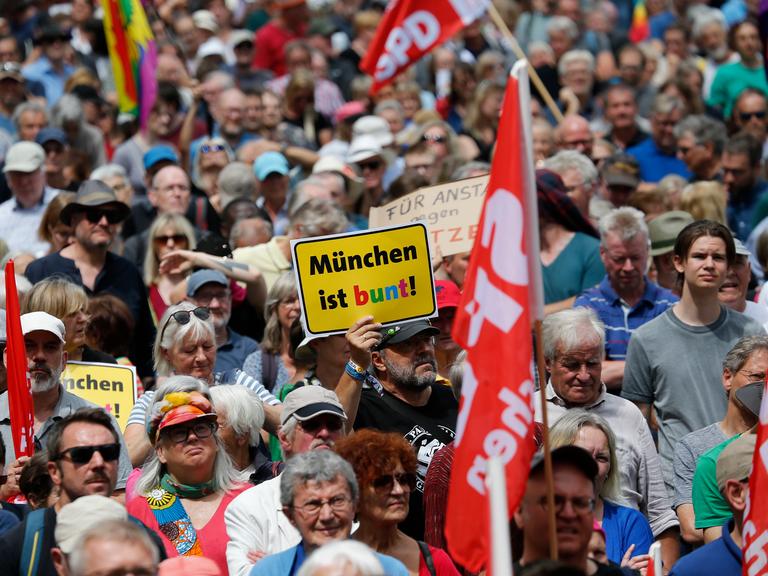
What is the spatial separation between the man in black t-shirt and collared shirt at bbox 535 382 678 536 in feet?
1.57

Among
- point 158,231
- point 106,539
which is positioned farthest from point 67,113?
point 106,539

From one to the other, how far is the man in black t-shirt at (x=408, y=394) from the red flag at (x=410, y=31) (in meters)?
5.33

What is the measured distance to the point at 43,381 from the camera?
28.6ft

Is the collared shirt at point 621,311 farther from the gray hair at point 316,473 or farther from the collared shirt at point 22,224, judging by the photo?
the collared shirt at point 22,224

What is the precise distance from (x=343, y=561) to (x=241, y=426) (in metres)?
2.90

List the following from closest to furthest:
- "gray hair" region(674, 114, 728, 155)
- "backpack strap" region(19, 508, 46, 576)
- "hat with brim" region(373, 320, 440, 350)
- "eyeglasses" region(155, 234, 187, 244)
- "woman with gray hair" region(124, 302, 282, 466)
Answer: "backpack strap" region(19, 508, 46, 576)
"hat with brim" region(373, 320, 440, 350)
"woman with gray hair" region(124, 302, 282, 466)
"eyeglasses" region(155, 234, 187, 244)
"gray hair" region(674, 114, 728, 155)

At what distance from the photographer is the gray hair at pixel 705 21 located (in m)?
19.3

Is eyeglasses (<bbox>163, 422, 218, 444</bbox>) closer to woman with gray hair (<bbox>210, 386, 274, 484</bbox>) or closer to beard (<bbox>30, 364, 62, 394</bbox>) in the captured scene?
woman with gray hair (<bbox>210, 386, 274, 484</bbox>)

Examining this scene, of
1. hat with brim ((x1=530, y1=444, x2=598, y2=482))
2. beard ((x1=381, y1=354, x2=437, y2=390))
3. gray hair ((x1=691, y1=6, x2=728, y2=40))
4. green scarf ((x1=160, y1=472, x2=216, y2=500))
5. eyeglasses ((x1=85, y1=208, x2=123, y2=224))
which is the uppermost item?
gray hair ((x1=691, y1=6, x2=728, y2=40))

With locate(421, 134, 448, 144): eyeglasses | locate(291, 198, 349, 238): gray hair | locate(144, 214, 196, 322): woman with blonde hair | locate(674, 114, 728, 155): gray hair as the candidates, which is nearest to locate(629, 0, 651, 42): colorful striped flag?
locate(421, 134, 448, 144): eyeglasses

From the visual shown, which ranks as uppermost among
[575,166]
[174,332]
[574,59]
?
[574,59]

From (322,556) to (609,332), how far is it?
4.76 metres

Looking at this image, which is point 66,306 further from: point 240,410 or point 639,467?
point 639,467

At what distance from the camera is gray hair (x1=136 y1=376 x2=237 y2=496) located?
26.0ft
